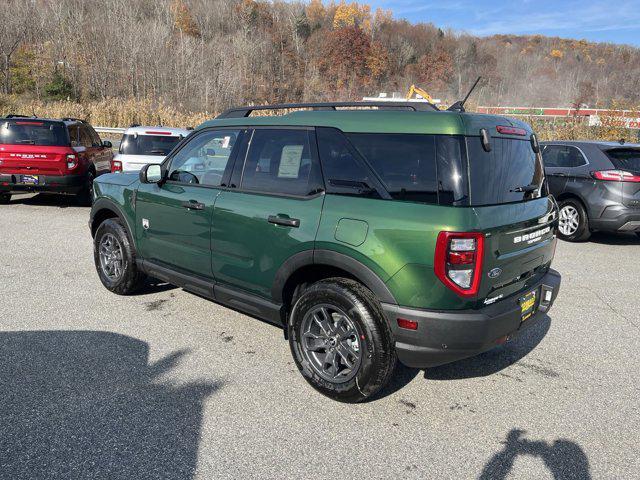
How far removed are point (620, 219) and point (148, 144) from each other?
817cm

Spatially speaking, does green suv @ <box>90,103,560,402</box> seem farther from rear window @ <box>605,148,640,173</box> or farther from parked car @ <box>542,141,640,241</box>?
rear window @ <box>605,148,640,173</box>

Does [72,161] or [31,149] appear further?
[72,161]

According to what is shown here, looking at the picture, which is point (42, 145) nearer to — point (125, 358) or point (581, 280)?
point (125, 358)

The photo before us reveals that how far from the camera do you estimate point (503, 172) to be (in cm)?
311

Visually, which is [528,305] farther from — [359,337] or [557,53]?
[557,53]

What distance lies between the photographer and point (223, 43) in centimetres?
6800

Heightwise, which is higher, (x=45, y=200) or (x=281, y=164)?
(x=281, y=164)

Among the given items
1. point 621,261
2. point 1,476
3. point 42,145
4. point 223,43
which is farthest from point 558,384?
point 223,43

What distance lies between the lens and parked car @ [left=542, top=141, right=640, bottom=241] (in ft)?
25.1

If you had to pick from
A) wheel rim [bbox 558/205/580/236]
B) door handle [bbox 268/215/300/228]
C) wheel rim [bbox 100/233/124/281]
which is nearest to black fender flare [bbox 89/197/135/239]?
wheel rim [bbox 100/233/124/281]

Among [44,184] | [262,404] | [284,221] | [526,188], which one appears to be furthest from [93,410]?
[44,184]

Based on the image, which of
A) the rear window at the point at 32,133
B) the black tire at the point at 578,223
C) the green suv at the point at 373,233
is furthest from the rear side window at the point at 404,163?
the rear window at the point at 32,133

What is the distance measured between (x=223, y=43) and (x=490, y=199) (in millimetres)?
71891

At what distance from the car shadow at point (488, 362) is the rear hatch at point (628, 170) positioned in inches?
176
